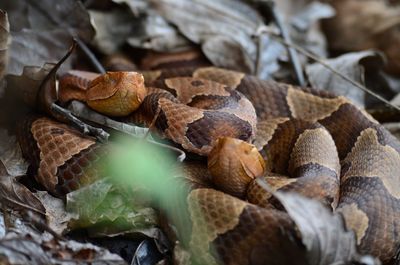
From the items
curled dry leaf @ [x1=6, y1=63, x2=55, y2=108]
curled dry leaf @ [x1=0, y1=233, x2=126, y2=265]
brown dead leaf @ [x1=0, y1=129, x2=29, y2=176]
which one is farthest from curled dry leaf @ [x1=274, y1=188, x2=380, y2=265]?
curled dry leaf @ [x1=6, y1=63, x2=55, y2=108]

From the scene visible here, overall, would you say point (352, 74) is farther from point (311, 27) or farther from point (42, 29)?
point (42, 29)

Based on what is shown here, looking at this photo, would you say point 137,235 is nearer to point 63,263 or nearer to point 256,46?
point 63,263

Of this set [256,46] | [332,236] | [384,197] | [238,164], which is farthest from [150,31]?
[332,236]

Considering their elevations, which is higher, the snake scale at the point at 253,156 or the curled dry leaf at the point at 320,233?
the curled dry leaf at the point at 320,233

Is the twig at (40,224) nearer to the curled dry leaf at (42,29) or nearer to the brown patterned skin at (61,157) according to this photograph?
the brown patterned skin at (61,157)

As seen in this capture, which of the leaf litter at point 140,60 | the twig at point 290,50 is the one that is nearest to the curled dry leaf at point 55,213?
the leaf litter at point 140,60

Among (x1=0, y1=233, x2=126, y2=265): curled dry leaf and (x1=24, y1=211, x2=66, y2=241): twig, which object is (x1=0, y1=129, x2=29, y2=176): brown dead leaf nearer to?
(x1=24, y1=211, x2=66, y2=241): twig

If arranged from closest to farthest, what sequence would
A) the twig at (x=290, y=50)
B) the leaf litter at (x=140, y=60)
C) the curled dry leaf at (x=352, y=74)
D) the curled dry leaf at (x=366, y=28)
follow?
the leaf litter at (x=140, y=60) → the curled dry leaf at (x=352, y=74) → the twig at (x=290, y=50) → the curled dry leaf at (x=366, y=28)
